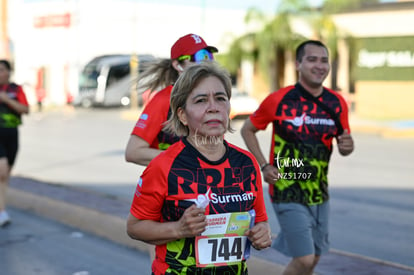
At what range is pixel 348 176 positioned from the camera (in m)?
13.1

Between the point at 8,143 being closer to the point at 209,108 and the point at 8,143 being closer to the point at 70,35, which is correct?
the point at 209,108

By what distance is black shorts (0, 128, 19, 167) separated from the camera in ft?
27.8

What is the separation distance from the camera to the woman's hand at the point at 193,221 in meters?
2.89

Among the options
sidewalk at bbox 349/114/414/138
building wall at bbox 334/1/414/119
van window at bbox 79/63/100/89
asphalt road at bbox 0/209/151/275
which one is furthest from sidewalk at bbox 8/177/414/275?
van window at bbox 79/63/100/89

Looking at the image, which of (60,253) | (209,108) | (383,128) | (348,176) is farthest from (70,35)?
(209,108)

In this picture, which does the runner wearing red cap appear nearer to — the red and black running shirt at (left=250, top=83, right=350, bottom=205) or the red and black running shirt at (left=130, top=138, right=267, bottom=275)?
the red and black running shirt at (left=250, top=83, right=350, bottom=205)

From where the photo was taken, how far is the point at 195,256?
10.1ft

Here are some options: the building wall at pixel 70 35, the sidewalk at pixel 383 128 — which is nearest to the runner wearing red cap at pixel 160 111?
the sidewalk at pixel 383 128

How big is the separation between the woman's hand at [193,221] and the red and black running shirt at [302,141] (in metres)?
2.17

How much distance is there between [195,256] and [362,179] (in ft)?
32.9

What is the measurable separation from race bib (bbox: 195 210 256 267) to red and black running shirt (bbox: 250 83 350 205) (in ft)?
6.39

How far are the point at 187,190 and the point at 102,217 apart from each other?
537 cm

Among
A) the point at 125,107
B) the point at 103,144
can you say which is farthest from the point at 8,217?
the point at 125,107

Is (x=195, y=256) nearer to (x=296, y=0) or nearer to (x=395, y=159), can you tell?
(x=395, y=159)
